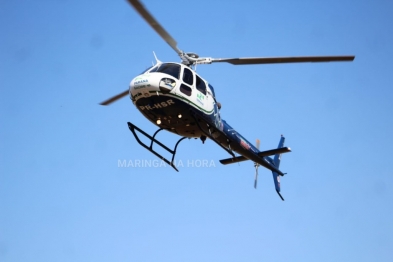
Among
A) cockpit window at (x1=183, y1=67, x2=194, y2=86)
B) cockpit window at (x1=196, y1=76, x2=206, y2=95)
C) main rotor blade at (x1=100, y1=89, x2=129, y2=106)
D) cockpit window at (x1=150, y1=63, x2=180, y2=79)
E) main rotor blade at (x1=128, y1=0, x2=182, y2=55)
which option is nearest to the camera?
main rotor blade at (x1=128, y1=0, x2=182, y2=55)

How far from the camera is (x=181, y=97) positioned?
602 inches

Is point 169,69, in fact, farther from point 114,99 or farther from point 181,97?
point 114,99

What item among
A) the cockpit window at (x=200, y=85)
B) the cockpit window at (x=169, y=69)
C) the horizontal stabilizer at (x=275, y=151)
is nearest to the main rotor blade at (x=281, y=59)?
the cockpit window at (x=200, y=85)

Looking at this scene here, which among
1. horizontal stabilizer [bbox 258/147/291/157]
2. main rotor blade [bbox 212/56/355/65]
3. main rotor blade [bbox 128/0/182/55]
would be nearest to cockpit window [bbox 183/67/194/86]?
main rotor blade [bbox 128/0/182/55]

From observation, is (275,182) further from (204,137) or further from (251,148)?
(204,137)

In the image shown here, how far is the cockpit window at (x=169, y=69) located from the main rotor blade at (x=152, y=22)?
573 mm

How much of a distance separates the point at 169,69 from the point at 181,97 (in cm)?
89

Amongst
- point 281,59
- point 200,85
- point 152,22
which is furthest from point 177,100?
point 281,59

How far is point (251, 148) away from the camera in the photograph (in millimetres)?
19297

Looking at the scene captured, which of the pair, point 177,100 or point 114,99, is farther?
point 114,99

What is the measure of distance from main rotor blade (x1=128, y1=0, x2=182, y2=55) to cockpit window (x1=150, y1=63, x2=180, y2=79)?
573 millimetres

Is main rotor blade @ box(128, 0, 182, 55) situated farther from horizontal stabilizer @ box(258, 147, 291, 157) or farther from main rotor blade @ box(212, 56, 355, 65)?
horizontal stabilizer @ box(258, 147, 291, 157)

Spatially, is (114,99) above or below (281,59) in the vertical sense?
above

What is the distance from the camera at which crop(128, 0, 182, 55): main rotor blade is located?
12.5m
